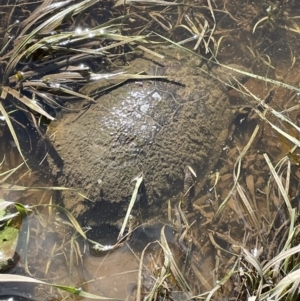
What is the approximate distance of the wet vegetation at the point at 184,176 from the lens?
86.0 inches

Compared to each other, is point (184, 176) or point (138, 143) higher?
point (138, 143)

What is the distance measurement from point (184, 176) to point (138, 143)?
1.10ft

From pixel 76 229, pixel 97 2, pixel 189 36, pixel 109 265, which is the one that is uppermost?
pixel 97 2

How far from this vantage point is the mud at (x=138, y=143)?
2.28 m

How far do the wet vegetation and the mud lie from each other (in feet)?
0.23

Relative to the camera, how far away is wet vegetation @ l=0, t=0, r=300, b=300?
86.0 inches

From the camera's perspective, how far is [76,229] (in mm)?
2297

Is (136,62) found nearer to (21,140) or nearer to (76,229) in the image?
(21,140)

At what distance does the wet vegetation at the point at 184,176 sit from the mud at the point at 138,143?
0.07 metres

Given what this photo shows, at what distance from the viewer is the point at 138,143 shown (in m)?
2.29

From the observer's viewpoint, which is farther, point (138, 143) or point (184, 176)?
point (184, 176)

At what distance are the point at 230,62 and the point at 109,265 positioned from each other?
1476 mm

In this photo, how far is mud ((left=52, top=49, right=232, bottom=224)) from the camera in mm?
2275

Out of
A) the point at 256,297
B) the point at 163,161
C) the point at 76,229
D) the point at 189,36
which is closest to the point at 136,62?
the point at 189,36
